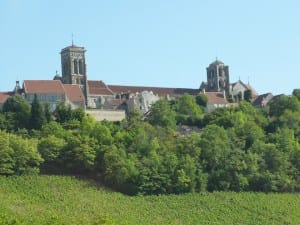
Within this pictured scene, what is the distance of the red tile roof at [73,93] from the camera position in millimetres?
84812

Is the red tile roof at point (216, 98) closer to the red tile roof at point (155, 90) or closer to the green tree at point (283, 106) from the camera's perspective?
the red tile roof at point (155, 90)

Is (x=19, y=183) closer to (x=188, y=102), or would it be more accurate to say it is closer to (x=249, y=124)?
(x=249, y=124)

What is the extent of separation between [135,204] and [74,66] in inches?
1601

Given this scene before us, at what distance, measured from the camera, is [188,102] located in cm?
8856

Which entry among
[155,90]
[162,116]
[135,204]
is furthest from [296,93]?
[135,204]

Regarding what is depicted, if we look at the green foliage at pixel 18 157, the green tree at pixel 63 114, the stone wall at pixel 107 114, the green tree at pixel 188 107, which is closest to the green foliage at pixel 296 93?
the green tree at pixel 188 107

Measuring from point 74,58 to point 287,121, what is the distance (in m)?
27.2

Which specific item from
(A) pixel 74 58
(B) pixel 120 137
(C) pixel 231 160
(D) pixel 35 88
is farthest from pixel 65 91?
(C) pixel 231 160

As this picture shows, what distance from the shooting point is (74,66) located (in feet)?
308

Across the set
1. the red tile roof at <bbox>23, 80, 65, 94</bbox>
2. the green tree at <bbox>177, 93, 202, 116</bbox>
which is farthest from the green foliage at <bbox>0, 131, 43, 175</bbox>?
the green tree at <bbox>177, 93, 202, 116</bbox>

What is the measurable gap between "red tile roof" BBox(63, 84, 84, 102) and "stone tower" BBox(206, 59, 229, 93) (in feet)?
93.4

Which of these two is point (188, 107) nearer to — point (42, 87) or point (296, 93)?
point (296, 93)

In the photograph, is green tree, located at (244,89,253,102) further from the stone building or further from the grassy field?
the grassy field

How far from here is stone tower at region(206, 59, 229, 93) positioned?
Answer: 364 feet
